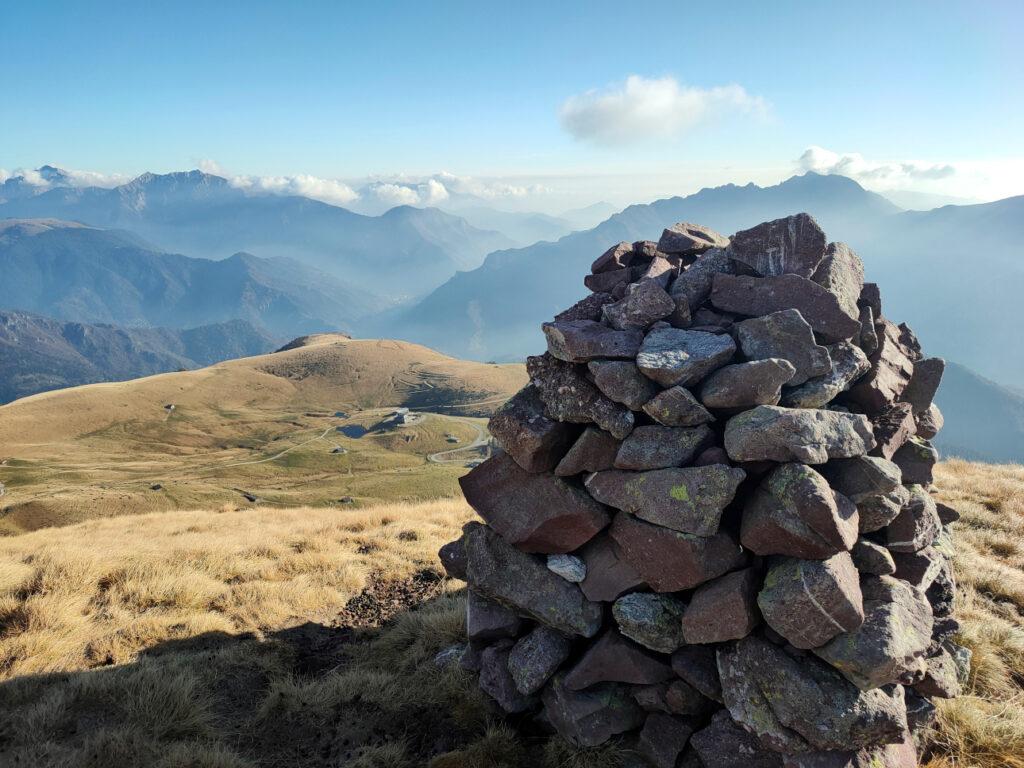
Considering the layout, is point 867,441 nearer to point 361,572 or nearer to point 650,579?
point 650,579

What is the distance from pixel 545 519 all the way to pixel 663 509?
2.23 m

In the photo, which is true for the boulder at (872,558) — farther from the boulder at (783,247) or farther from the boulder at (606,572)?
the boulder at (783,247)

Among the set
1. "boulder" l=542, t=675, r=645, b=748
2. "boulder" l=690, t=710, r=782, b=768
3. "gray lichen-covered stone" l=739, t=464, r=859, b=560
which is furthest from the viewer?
"boulder" l=542, t=675, r=645, b=748

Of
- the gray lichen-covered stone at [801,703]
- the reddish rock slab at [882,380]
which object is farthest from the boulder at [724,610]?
the reddish rock slab at [882,380]

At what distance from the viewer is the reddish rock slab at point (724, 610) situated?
25.5ft

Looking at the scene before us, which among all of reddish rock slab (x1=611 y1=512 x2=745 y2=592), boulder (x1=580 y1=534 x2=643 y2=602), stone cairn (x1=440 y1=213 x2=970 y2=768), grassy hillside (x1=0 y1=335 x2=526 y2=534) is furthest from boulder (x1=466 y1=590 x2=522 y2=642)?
grassy hillside (x1=0 y1=335 x2=526 y2=534)

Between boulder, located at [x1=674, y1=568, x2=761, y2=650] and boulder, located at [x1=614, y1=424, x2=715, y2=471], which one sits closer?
boulder, located at [x1=674, y1=568, x2=761, y2=650]

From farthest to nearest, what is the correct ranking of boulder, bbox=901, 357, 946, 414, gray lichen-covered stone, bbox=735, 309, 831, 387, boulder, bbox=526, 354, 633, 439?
1. boulder, bbox=901, 357, 946, 414
2. boulder, bbox=526, 354, 633, 439
3. gray lichen-covered stone, bbox=735, 309, 831, 387

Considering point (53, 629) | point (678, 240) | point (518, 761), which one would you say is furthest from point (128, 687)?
point (678, 240)

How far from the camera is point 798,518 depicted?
7.60 m

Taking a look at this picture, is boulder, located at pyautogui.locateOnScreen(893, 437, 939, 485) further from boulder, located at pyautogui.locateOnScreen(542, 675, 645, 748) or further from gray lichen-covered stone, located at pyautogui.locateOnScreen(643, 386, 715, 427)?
boulder, located at pyautogui.locateOnScreen(542, 675, 645, 748)

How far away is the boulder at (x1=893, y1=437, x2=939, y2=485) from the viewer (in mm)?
10102

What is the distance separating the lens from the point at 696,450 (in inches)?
351

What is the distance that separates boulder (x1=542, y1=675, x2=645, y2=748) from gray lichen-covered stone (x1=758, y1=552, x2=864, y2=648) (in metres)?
2.92
